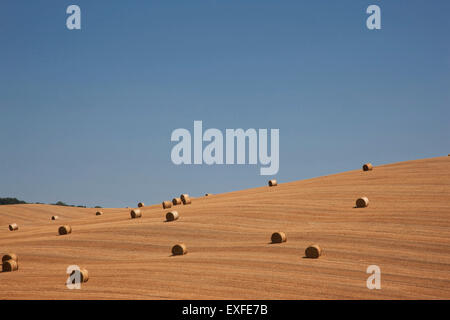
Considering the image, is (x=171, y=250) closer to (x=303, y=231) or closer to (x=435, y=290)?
(x=303, y=231)

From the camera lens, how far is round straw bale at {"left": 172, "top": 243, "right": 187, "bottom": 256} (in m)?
14.8

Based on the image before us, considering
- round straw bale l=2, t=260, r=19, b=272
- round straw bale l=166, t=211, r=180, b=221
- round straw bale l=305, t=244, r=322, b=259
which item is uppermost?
round straw bale l=166, t=211, r=180, b=221

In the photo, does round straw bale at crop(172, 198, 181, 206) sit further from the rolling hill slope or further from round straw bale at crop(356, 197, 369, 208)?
round straw bale at crop(356, 197, 369, 208)

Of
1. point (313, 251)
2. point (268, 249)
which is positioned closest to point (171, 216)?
point (268, 249)

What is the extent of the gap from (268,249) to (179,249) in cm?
242

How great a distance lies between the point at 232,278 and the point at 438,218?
677 cm

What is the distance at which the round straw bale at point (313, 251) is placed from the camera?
13.1 metres

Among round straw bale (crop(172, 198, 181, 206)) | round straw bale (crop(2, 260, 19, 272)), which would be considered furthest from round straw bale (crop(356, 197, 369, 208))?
round straw bale (crop(2, 260, 19, 272))

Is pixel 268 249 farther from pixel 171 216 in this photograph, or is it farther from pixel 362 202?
pixel 171 216

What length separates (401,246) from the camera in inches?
533

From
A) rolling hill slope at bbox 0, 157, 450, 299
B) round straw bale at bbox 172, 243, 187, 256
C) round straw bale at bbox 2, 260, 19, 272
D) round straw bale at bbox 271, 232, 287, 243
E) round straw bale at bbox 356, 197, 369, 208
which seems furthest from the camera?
round straw bale at bbox 356, 197, 369, 208

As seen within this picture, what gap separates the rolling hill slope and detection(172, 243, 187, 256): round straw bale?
10.2 inches

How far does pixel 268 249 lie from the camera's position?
14227 millimetres
